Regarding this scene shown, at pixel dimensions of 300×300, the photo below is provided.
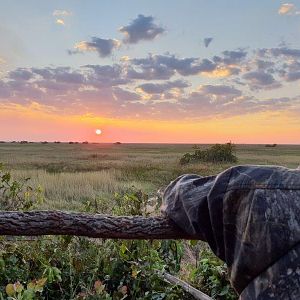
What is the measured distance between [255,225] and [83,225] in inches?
37.8

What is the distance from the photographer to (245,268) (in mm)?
1562

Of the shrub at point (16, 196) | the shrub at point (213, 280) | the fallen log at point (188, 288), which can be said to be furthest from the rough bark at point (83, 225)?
the shrub at point (16, 196)

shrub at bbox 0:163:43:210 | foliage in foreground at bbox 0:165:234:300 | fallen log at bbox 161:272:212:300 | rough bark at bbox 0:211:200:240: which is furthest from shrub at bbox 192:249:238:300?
shrub at bbox 0:163:43:210

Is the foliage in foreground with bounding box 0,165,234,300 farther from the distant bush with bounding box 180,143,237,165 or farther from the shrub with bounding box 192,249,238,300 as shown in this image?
the distant bush with bounding box 180,143,237,165

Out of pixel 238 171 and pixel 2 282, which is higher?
pixel 238 171

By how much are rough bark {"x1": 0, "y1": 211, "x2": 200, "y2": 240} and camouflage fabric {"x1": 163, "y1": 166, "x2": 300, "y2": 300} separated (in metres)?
0.38

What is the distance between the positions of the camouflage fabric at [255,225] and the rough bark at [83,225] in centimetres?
38

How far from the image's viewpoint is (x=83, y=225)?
2.19m

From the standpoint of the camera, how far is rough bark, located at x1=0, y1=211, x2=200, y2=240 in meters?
2.14

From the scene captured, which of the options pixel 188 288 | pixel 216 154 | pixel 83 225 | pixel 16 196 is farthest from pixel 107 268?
pixel 216 154

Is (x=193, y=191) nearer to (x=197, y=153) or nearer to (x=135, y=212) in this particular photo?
(x=135, y=212)

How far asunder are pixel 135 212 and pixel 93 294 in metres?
1.70

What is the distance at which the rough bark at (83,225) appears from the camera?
2.14 meters

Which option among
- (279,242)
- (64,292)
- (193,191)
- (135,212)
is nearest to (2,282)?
(64,292)
